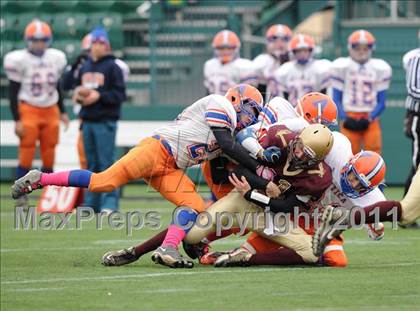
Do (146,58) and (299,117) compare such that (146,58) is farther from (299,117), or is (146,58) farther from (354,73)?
(299,117)

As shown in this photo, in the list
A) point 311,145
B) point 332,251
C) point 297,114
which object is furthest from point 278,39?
point 311,145

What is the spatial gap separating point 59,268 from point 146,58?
9.65 m

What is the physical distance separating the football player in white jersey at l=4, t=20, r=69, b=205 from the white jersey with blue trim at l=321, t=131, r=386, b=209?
5.45 m

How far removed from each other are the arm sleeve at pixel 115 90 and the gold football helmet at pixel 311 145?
458cm

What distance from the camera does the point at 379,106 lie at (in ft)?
40.3

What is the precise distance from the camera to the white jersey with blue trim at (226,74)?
43.4ft

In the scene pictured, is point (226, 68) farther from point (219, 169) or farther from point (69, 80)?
point (219, 169)

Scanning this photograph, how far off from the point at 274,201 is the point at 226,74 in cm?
621

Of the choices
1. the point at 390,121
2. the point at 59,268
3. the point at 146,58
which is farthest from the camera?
the point at 146,58

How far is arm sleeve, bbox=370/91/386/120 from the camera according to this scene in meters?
12.2

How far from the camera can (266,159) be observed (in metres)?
7.24

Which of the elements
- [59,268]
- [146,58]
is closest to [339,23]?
[146,58]

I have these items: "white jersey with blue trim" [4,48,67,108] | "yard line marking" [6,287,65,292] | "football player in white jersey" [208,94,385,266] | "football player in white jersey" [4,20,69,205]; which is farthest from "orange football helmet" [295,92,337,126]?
"white jersey with blue trim" [4,48,67,108]

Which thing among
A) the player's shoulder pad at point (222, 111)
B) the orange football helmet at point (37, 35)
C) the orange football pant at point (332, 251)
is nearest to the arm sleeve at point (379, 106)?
the orange football helmet at point (37, 35)
